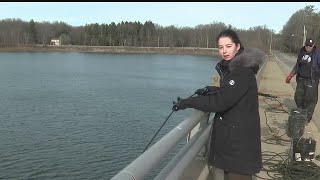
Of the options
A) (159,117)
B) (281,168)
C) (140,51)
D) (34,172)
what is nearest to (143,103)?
(159,117)

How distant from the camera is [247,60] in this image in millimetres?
3467

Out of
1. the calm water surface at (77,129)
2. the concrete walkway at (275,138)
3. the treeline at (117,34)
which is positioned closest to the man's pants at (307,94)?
the concrete walkway at (275,138)

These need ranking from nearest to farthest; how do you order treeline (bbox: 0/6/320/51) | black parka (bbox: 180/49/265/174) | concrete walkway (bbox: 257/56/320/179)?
1. black parka (bbox: 180/49/265/174)
2. concrete walkway (bbox: 257/56/320/179)
3. treeline (bbox: 0/6/320/51)

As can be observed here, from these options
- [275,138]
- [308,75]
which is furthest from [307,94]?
[275,138]

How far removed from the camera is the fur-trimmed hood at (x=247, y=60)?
347 cm

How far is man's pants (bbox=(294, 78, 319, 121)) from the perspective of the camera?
9648 mm

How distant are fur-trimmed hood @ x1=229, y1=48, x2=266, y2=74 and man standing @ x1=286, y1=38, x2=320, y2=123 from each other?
247 inches

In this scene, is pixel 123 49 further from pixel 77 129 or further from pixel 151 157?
pixel 151 157

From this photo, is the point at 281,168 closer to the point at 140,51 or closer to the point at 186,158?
the point at 186,158

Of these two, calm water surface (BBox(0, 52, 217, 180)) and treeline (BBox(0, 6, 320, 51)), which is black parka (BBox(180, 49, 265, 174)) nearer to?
calm water surface (BBox(0, 52, 217, 180))

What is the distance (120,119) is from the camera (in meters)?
21.6

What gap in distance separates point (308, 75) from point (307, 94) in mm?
443

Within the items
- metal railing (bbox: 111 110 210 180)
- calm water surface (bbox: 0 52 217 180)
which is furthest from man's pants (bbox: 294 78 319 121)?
metal railing (bbox: 111 110 210 180)

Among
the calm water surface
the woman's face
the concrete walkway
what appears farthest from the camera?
the calm water surface
